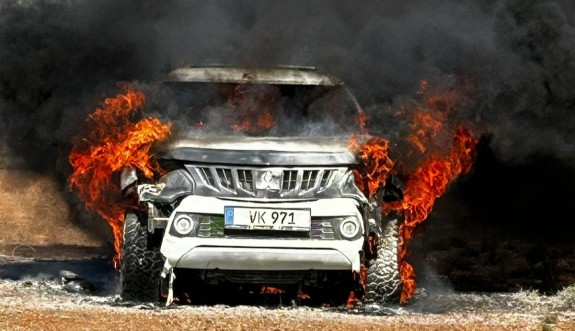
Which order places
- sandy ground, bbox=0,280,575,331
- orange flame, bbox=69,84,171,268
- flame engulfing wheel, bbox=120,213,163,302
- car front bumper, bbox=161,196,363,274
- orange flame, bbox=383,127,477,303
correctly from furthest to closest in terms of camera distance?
orange flame, bbox=383,127,477,303 → orange flame, bbox=69,84,171,268 → flame engulfing wheel, bbox=120,213,163,302 → car front bumper, bbox=161,196,363,274 → sandy ground, bbox=0,280,575,331

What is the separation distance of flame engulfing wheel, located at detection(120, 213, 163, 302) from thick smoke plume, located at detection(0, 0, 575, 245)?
1650 millimetres

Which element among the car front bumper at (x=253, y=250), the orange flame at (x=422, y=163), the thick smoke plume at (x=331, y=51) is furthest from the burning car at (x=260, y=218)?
the thick smoke plume at (x=331, y=51)

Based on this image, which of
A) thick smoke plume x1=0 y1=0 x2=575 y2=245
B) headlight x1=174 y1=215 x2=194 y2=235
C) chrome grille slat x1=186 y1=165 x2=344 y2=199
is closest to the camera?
headlight x1=174 y1=215 x2=194 y2=235

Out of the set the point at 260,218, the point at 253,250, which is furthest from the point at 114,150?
the point at 253,250

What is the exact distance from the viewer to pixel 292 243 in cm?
973

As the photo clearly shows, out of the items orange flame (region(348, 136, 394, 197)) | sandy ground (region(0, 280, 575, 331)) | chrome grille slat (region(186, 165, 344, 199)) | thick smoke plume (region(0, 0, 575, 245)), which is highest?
thick smoke plume (region(0, 0, 575, 245))

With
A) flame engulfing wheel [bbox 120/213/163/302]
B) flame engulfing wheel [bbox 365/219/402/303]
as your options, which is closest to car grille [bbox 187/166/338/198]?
flame engulfing wheel [bbox 120/213/163/302]

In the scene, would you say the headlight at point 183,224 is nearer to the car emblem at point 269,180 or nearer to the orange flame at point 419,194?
the car emblem at point 269,180

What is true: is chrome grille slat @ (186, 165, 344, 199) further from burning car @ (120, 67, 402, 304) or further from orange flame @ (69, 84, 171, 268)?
orange flame @ (69, 84, 171, 268)

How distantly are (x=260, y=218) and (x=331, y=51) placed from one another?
10.9ft

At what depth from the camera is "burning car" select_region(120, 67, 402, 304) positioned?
970 cm

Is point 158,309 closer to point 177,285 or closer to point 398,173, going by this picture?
point 177,285

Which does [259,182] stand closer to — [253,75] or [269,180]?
[269,180]

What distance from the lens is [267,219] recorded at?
972 cm
